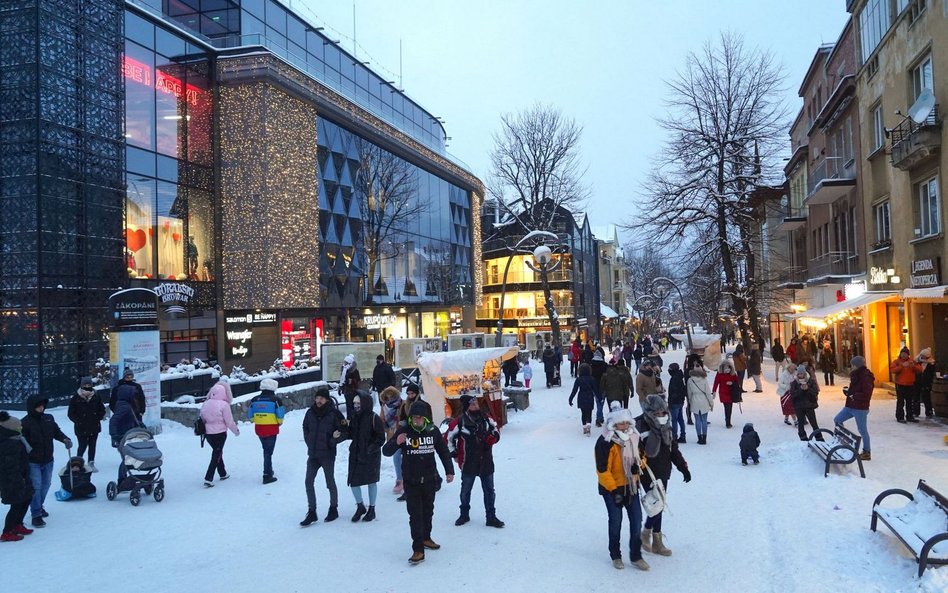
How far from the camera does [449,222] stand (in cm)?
4772

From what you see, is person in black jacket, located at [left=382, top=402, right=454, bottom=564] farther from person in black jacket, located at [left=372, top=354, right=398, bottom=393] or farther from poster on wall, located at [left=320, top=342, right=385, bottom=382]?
poster on wall, located at [left=320, top=342, right=385, bottom=382]

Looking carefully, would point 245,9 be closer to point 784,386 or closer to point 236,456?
point 236,456

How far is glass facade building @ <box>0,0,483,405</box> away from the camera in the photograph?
56.9ft

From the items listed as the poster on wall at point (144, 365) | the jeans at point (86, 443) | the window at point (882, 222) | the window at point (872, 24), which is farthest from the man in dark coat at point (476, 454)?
the window at point (872, 24)

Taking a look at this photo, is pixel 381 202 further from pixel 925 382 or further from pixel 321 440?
pixel 321 440

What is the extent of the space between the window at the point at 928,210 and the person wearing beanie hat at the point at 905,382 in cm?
405

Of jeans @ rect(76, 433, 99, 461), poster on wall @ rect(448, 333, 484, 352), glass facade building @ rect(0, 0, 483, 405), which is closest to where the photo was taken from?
jeans @ rect(76, 433, 99, 461)

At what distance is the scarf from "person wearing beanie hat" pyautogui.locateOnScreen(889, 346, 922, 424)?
→ 960cm

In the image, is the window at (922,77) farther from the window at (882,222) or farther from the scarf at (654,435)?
the scarf at (654,435)

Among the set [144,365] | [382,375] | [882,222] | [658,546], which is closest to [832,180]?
[882,222]

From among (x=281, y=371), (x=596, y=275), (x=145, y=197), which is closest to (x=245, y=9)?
(x=145, y=197)

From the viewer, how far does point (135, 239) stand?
23.8 metres

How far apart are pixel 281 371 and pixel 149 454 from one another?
1092cm

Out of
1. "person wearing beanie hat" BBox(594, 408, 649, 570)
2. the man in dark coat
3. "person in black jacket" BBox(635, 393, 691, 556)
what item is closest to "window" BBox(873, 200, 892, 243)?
"person in black jacket" BBox(635, 393, 691, 556)
